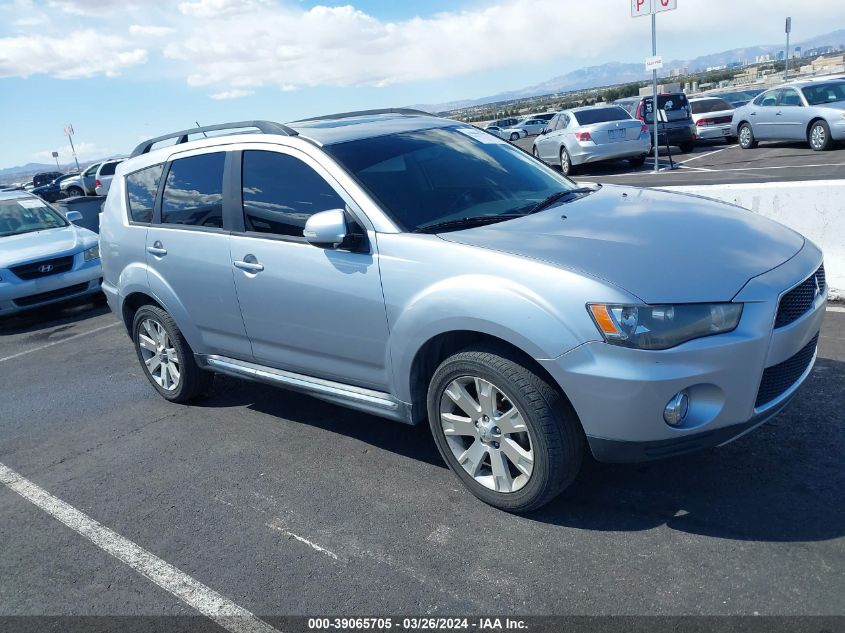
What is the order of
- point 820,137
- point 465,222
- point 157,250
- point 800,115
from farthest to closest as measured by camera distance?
point 800,115, point 820,137, point 157,250, point 465,222

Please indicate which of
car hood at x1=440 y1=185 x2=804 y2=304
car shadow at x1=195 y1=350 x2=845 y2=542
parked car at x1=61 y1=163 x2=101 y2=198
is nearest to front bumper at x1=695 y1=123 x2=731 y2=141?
car shadow at x1=195 y1=350 x2=845 y2=542

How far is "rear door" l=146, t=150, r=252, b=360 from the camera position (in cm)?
468

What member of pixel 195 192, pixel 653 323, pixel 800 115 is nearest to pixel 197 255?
pixel 195 192

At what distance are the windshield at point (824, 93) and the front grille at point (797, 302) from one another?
16164 millimetres

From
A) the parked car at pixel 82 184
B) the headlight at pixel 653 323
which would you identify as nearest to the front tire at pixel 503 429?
the headlight at pixel 653 323

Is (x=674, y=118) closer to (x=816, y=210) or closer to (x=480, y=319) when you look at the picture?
(x=816, y=210)

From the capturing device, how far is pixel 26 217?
10.5 metres

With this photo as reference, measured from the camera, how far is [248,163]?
455 cm

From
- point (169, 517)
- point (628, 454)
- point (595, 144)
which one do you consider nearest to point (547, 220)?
point (628, 454)

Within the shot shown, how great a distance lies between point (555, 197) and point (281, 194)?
5.21ft

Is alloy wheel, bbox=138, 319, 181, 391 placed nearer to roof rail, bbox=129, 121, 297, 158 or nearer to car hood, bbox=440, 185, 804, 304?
roof rail, bbox=129, 121, 297, 158

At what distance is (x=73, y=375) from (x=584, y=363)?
5.51m

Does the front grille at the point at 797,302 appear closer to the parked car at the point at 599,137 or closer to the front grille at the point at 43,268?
the front grille at the point at 43,268

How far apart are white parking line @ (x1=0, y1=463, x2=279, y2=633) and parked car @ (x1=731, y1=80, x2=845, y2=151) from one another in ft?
56.2
